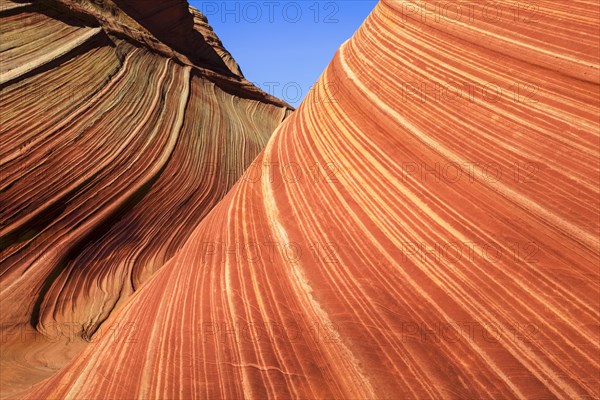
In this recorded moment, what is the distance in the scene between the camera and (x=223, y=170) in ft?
24.6

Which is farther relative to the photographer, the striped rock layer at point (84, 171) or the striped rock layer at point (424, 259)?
the striped rock layer at point (84, 171)

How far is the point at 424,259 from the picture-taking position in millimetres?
2309

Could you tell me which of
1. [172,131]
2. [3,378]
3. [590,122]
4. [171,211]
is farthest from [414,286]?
[172,131]

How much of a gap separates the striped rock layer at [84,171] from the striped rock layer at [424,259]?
1675 mm

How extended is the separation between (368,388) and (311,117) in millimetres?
2395

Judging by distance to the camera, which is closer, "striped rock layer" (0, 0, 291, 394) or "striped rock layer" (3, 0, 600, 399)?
"striped rock layer" (3, 0, 600, 399)

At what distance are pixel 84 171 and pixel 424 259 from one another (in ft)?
13.7

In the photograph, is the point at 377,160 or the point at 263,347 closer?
the point at 263,347

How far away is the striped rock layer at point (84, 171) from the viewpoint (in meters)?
4.19

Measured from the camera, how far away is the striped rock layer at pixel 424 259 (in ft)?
6.39

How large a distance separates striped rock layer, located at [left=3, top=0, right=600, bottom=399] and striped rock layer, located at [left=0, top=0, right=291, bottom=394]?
1.67 meters

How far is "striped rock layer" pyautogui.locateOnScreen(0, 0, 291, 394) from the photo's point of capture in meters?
4.19

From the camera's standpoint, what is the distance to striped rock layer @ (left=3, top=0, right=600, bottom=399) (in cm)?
195

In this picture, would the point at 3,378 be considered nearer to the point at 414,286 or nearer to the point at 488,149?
the point at 414,286
